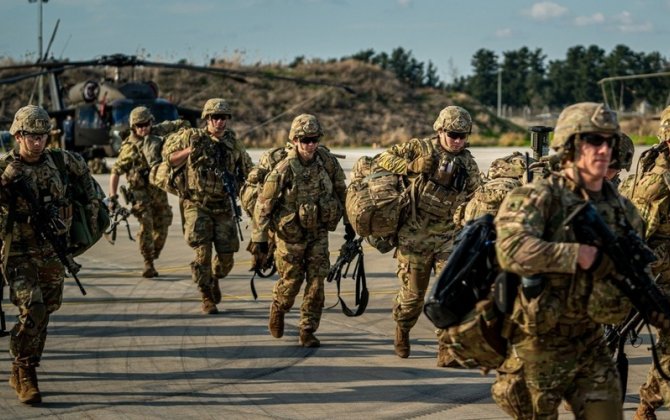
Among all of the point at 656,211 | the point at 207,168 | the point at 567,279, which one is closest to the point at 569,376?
the point at 567,279

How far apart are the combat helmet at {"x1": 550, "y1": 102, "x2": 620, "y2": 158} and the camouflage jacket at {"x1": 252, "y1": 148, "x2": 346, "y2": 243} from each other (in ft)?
14.2

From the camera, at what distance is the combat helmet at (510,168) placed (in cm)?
771

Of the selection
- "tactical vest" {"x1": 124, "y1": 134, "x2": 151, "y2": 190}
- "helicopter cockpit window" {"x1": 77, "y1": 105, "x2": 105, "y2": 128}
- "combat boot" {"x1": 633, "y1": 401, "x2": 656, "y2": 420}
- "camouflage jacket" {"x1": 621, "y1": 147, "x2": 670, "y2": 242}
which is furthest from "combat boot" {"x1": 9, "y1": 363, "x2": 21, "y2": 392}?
"helicopter cockpit window" {"x1": 77, "y1": 105, "x2": 105, "y2": 128}

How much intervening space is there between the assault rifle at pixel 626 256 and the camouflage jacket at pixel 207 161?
20.7ft

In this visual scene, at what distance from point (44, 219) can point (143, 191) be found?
18.8 ft

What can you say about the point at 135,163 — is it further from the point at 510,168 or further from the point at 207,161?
the point at 510,168

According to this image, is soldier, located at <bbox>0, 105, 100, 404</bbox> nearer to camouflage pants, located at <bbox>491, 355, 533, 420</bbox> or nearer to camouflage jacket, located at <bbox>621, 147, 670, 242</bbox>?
camouflage pants, located at <bbox>491, 355, 533, 420</bbox>

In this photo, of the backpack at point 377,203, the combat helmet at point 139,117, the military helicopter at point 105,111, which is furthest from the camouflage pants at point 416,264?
the military helicopter at point 105,111

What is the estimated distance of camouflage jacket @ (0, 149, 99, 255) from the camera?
25.8 ft

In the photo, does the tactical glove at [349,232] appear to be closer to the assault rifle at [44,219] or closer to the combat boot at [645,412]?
the assault rifle at [44,219]

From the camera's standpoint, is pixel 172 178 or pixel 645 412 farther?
pixel 172 178

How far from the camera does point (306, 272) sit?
9.59 metres

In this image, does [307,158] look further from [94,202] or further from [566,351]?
[566,351]

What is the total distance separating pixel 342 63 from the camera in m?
59.7
